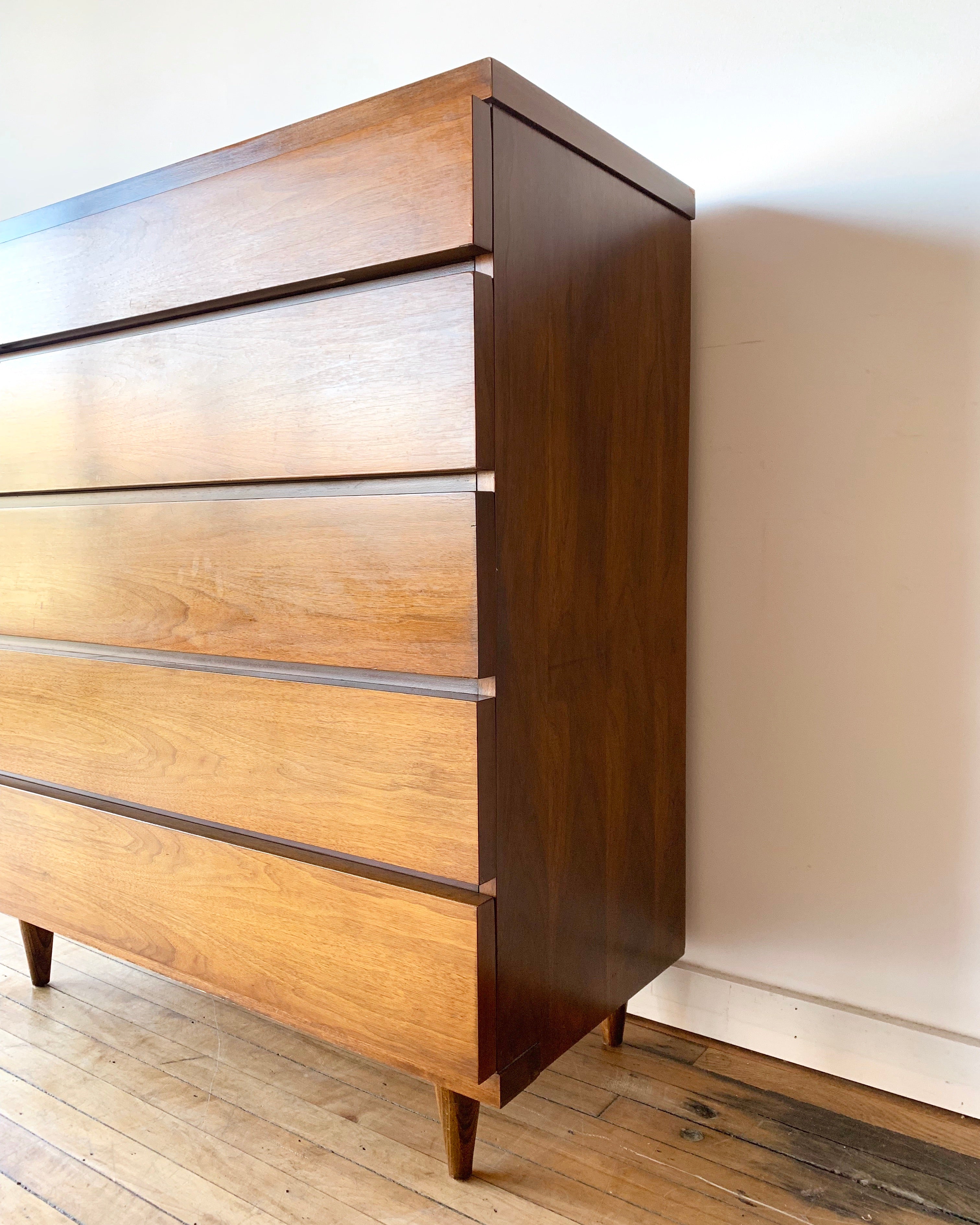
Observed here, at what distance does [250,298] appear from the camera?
108cm

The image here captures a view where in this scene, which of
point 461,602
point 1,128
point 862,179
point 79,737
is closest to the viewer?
point 461,602

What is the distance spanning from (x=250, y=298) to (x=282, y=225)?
0.31 ft

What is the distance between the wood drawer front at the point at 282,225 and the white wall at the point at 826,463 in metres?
0.55

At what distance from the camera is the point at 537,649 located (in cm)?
103

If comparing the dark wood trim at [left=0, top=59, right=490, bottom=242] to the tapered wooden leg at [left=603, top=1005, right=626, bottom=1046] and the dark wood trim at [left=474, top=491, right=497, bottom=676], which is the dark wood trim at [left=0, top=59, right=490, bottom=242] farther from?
the tapered wooden leg at [left=603, top=1005, right=626, bottom=1046]

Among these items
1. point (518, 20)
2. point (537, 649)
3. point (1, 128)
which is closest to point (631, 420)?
point (537, 649)

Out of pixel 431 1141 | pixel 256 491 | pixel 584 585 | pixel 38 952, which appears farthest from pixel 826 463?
pixel 38 952

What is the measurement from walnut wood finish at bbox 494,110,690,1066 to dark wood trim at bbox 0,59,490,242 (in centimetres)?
6

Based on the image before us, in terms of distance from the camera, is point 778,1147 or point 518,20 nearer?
point 778,1147

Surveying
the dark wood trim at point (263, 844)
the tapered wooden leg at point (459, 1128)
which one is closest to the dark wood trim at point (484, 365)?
the dark wood trim at point (263, 844)

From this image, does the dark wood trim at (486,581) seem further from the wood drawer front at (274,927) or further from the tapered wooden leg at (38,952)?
the tapered wooden leg at (38,952)

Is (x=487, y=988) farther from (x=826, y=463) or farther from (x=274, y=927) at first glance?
(x=826, y=463)

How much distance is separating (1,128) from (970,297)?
7.10 feet

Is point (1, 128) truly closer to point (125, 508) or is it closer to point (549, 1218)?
point (125, 508)
